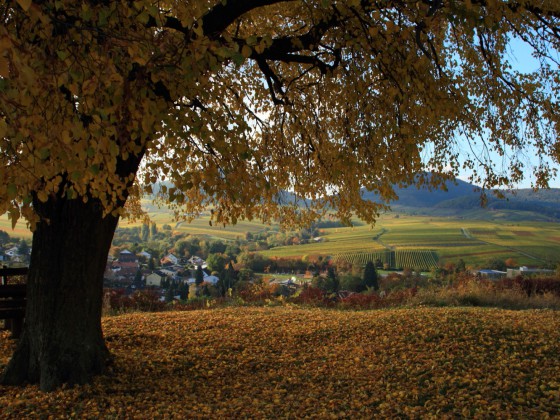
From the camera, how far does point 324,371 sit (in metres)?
6.57

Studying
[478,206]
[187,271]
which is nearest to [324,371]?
[187,271]

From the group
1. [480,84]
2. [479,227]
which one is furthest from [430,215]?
Answer: [480,84]

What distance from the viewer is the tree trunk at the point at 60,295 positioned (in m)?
6.00

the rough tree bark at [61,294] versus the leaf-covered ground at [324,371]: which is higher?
the rough tree bark at [61,294]

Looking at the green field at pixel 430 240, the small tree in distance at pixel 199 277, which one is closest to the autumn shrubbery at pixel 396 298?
the small tree in distance at pixel 199 277

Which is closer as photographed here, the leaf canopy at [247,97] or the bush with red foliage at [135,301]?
the leaf canopy at [247,97]

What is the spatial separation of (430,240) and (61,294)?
35291 mm

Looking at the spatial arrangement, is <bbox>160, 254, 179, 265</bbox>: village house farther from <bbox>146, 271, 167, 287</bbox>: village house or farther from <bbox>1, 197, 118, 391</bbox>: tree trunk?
<bbox>1, 197, 118, 391</bbox>: tree trunk

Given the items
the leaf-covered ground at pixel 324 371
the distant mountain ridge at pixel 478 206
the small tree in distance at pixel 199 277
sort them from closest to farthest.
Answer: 1. the leaf-covered ground at pixel 324 371
2. the small tree in distance at pixel 199 277
3. the distant mountain ridge at pixel 478 206

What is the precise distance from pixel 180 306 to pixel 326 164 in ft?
25.1

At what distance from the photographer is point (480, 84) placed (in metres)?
8.25

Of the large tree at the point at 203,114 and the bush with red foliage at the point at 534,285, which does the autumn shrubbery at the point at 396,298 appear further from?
the large tree at the point at 203,114

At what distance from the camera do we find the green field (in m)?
27.6

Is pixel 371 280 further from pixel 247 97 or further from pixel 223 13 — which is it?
pixel 223 13
